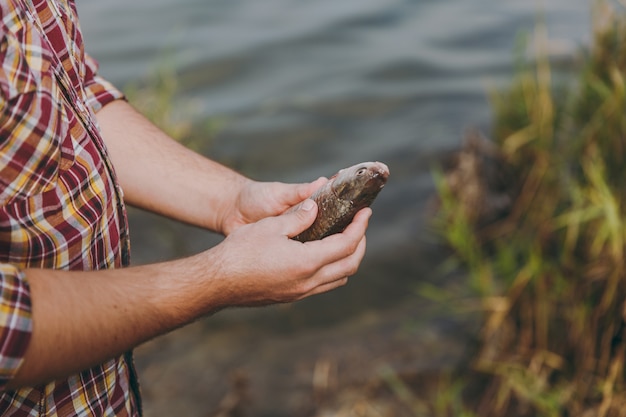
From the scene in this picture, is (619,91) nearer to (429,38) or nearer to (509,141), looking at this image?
(509,141)

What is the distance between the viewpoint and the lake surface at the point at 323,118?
4715 mm

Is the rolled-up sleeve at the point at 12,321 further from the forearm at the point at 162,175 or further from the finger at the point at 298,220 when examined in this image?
the forearm at the point at 162,175

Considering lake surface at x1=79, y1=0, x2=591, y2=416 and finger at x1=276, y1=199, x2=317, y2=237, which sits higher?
→ finger at x1=276, y1=199, x2=317, y2=237

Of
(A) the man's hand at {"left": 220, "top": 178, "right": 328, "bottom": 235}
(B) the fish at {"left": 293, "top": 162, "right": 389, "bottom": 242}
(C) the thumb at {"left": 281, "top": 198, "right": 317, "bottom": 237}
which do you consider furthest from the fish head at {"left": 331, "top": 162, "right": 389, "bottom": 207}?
(A) the man's hand at {"left": 220, "top": 178, "right": 328, "bottom": 235}

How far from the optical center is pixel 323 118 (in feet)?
26.0

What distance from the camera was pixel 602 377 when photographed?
149 inches

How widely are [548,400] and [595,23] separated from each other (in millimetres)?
2634

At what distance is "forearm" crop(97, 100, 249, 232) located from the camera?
2.54 m

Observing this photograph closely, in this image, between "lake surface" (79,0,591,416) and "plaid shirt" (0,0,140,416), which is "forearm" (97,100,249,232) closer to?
"plaid shirt" (0,0,140,416)

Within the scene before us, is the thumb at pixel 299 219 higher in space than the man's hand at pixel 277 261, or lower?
higher

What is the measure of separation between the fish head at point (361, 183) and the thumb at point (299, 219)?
102 mm

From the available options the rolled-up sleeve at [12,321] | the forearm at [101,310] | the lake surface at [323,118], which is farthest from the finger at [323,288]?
the lake surface at [323,118]

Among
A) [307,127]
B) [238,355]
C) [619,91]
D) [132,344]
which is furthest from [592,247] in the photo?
[307,127]

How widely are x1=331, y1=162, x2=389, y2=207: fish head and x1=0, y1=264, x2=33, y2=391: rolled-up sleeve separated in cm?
102
